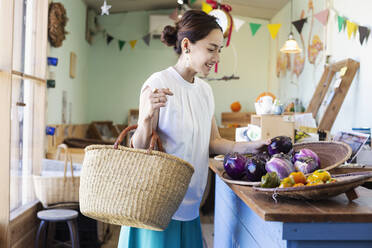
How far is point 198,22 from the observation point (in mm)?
1602

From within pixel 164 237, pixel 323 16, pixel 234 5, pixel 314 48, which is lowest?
pixel 164 237

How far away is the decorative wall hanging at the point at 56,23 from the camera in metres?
4.14

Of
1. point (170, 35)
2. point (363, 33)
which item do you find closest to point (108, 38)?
point (363, 33)

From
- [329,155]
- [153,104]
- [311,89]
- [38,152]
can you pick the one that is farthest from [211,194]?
[153,104]

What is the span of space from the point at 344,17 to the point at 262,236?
3.14m

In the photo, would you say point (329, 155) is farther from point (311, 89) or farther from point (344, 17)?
point (311, 89)

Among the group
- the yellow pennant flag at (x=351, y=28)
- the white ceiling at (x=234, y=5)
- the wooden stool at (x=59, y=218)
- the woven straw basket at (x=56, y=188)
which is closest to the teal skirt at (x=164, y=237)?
the wooden stool at (x=59, y=218)

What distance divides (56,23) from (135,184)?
339cm

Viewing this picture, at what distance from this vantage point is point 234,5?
645cm

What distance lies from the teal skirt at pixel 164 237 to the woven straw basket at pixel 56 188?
5.21ft

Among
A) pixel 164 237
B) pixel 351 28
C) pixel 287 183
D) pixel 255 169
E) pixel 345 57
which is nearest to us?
pixel 287 183

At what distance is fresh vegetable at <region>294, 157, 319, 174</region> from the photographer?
1.37 metres

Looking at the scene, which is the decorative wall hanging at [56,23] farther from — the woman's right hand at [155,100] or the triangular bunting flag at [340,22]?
the woman's right hand at [155,100]

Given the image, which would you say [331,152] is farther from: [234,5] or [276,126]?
[234,5]
